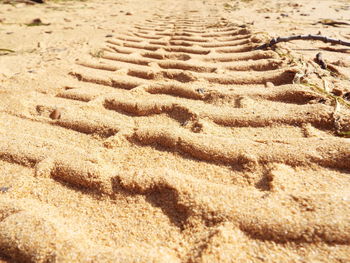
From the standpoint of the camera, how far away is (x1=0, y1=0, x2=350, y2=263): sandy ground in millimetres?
914

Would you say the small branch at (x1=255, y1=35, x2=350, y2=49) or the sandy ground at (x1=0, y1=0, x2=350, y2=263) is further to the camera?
the small branch at (x1=255, y1=35, x2=350, y2=49)

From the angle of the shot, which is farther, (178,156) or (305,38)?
(305,38)

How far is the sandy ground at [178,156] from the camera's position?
3.00 ft

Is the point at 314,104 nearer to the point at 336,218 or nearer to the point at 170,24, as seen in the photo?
the point at 336,218

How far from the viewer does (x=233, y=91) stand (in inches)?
70.3

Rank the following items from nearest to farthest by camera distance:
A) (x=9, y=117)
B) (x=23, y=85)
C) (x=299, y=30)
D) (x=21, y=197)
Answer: (x=21, y=197), (x=9, y=117), (x=23, y=85), (x=299, y=30)

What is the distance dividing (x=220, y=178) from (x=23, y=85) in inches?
65.8

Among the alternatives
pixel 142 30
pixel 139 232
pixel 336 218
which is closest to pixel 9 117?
pixel 139 232

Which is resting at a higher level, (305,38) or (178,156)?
(305,38)

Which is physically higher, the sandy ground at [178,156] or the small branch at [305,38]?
the small branch at [305,38]

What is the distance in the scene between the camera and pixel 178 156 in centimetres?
131

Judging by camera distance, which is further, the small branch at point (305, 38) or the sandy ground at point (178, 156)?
the small branch at point (305, 38)

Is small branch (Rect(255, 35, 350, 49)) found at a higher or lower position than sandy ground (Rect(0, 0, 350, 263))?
higher

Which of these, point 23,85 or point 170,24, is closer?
point 23,85
